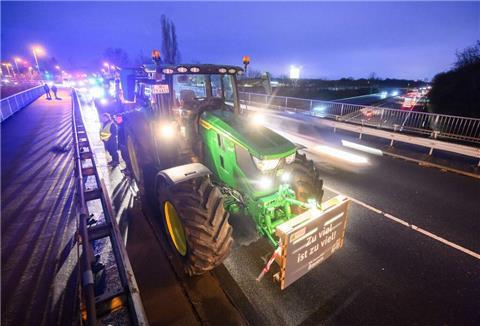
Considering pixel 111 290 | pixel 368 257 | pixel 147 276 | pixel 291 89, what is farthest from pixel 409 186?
pixel 291 89

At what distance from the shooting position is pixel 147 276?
11.6ft

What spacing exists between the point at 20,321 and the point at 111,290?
96cm

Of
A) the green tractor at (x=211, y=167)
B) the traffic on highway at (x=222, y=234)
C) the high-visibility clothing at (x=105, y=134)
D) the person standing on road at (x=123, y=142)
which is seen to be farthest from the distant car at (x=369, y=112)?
the high-visibility clothing at (x=105, y=134)

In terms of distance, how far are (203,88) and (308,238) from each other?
3.52 metres

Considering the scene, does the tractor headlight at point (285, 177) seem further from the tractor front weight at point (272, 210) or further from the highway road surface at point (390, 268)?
the highway road surface at point (390, 268)

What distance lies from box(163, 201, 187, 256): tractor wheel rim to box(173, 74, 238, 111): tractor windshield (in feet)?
6.38

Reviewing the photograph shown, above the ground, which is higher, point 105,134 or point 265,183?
point 265,183

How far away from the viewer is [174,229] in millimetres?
3980

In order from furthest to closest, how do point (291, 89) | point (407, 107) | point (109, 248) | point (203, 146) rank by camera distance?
point (291, 89) → point (407, 107) → point (203, 146) → point (109, 248)

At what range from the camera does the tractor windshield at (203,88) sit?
460 centimetres

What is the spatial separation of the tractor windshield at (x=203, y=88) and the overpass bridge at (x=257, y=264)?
2423 millimetres

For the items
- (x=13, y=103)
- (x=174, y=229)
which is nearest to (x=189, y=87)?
(x=174, y=229)

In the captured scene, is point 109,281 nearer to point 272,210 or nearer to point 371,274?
point 272,210

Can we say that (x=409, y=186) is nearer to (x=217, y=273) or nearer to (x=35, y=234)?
(x=217, y=273)
